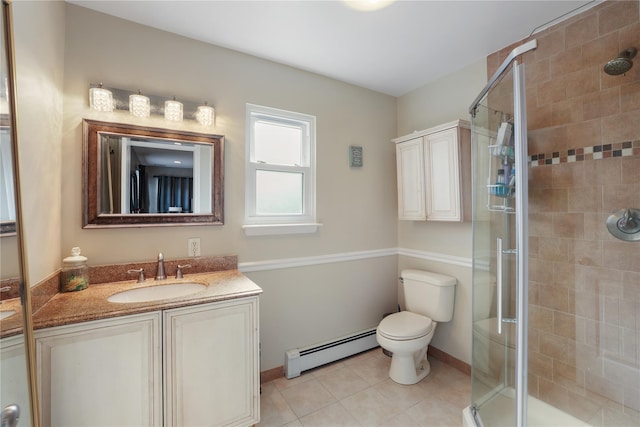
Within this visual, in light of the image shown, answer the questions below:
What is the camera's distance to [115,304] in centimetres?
130

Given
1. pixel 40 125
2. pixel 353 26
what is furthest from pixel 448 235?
pixel 40 125

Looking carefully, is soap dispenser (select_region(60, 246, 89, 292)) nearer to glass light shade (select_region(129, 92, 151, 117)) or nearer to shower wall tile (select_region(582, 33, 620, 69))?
glass light shade (select_region(129, 92, 151, 117))

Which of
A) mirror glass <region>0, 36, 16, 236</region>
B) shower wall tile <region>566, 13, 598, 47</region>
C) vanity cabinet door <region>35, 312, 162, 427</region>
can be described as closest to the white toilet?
vanity cabinet door <region>35, 312, 162, 427</region>

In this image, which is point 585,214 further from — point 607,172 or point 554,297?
point 554,297

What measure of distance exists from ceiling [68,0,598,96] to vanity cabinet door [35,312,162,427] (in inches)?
68.8

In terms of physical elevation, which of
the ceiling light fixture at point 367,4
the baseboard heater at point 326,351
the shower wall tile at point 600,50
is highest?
the ceiling light fixture at point 367,4

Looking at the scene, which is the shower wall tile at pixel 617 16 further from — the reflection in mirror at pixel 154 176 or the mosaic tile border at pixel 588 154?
the reflection in mirror at pixel 154 176

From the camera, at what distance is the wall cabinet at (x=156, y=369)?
3.79 ft

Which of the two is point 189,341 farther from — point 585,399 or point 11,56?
point 585,399

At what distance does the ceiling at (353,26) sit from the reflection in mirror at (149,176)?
69cm

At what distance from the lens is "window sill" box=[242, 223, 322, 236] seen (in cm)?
203

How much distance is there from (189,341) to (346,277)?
144 centimetres

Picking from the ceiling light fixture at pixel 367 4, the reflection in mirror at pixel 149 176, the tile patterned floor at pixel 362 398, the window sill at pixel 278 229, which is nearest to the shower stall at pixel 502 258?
the tile patterned floor at pixel 362 398

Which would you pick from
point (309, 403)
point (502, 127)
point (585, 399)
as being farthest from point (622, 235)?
point (309, 403)
